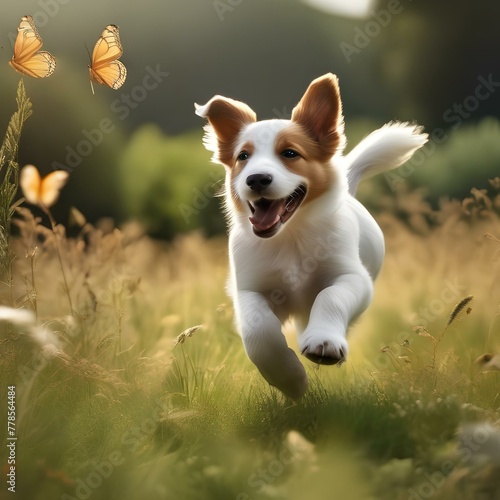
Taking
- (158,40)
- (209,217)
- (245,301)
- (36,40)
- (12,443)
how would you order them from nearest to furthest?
(12,443) < (245,301) < (36,40) < (158,40) < (209,217)

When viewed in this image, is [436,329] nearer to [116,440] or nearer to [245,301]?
[245,301]

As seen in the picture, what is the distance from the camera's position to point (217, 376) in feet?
13.2

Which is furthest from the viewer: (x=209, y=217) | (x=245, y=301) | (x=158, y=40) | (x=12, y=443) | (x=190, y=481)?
(x=209, y=217)

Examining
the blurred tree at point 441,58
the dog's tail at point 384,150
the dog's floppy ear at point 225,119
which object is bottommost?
the dog's floppy ear at point 225,119

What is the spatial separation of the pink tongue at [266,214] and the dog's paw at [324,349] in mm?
614

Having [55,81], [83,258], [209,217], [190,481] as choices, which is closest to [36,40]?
[55,81]

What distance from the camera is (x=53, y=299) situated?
4.40 metres

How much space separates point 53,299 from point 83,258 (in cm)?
32

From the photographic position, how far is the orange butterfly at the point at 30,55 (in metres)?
4.25

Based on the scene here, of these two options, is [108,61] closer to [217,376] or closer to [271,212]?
[271,212]

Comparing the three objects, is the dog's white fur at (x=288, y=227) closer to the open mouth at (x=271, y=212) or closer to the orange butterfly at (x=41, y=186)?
the open mouth at (x=271, y=212)

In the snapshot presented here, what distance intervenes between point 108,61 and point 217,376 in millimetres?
2014

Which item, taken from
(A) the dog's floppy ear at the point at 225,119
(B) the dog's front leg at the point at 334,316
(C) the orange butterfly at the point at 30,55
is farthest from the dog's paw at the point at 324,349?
(C) the orange butterfly at the point at 30,55

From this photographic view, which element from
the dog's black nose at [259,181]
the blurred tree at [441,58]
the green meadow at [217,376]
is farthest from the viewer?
the blurred tree at [441,58]
